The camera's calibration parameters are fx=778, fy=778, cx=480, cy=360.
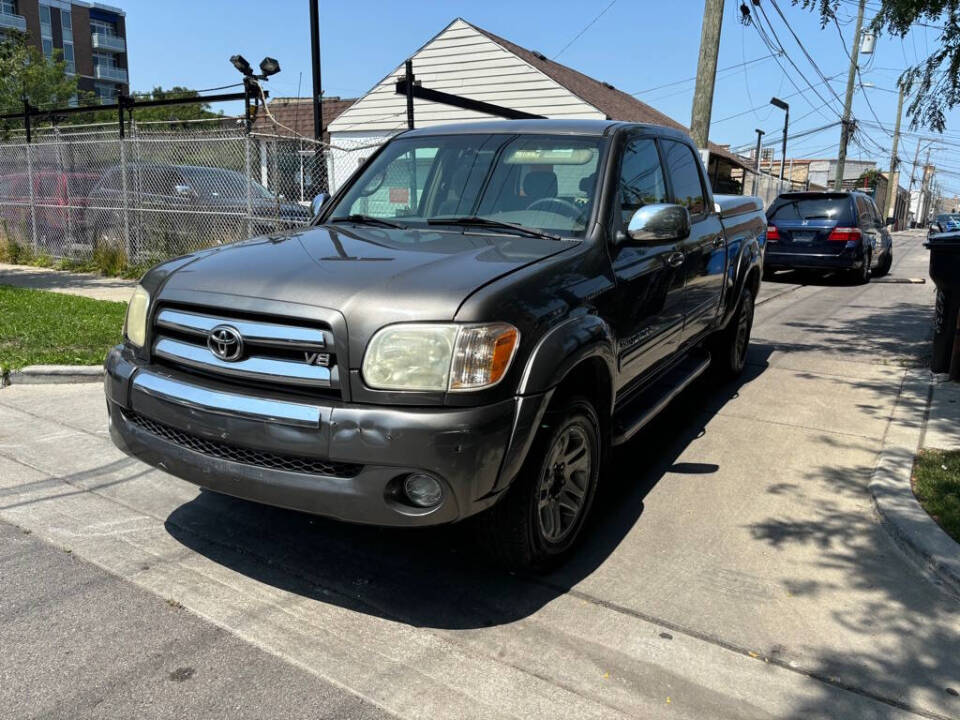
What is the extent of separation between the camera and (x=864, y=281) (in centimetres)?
1509

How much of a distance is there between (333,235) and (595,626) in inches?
86.0

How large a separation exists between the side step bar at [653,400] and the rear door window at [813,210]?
31.1 ft

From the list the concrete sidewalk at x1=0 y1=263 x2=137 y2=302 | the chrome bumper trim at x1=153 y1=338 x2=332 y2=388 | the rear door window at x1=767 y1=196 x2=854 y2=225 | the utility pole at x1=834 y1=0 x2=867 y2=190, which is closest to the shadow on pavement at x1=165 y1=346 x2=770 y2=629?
the chrome bumper trim at x1=153 y1=338 x2=332 y2=388

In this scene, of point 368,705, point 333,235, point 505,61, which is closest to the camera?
point 368,705

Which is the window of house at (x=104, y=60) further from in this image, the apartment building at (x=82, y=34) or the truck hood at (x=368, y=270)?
the truck hood at (x=368, y=270)

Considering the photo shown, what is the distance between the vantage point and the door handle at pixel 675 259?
14.8 ft

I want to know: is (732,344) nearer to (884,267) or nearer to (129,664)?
(129,664)

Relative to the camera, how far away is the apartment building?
216 ft

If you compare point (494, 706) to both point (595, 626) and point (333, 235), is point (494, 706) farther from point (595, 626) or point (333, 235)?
point (333, 235)

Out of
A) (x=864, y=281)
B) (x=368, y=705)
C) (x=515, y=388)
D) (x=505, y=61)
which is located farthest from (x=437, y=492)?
(x=505, y=61)

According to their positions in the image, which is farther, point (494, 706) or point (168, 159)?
point (168, 159)

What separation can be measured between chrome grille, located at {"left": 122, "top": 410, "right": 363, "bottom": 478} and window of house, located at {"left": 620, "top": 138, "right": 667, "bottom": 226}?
204 cm

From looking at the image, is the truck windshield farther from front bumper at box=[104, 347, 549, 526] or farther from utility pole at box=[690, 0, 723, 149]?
utility pole at box=[690, 0, 723, 149]

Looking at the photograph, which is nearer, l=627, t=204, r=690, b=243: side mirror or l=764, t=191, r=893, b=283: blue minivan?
l=627, t=204, r=690, b=243: side mirror
